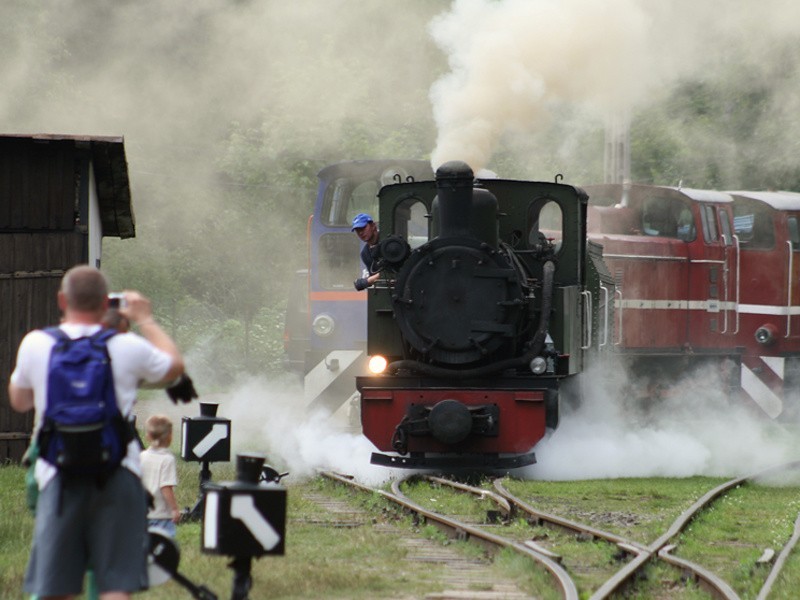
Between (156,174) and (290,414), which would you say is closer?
(290,414)

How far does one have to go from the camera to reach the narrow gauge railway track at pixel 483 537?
6828 millimetres

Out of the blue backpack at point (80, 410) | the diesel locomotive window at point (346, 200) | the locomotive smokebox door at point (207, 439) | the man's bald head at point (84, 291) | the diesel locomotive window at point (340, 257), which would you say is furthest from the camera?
the diesel locomotive window at point (346, 200)

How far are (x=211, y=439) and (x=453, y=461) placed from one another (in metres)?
3.34

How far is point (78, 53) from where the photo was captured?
98.9 ft

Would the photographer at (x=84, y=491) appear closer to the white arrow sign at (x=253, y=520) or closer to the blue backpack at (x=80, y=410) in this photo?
the blue backpack at (x=80, y=410)

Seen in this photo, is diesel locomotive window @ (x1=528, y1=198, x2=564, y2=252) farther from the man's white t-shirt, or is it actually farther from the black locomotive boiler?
the man's white t-shirt

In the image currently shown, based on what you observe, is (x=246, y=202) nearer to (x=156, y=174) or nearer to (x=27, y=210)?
(x=156, y=174)

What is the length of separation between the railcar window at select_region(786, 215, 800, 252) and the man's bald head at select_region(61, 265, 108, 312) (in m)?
16.3

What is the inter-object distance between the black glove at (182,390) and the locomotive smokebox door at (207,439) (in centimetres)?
397

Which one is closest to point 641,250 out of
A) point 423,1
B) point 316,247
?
point 316,247

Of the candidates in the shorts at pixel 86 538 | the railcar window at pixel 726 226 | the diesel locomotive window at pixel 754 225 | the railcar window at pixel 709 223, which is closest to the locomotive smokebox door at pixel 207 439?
the shorts at pixel 86 538

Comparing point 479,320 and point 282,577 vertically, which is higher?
point 479,320

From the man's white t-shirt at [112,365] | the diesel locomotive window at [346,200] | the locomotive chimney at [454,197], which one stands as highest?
the diesel locomotive window at [346,200]

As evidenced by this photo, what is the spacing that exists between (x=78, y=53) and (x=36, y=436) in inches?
1061
